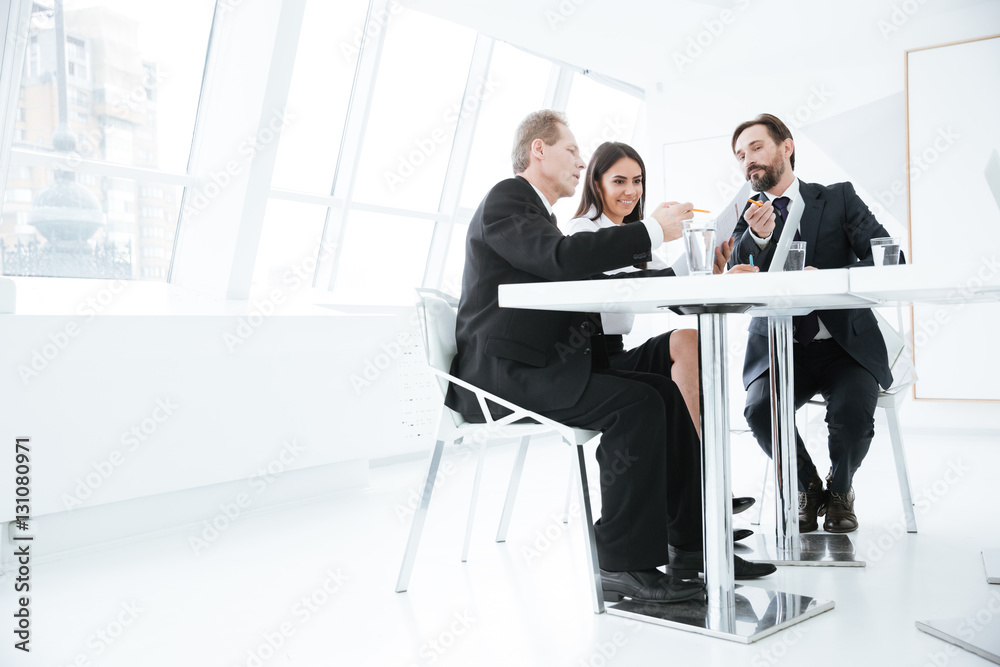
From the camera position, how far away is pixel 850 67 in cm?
485

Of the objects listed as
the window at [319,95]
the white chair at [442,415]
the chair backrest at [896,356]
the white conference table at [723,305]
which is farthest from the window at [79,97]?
A: the chair backrest at [896,356]

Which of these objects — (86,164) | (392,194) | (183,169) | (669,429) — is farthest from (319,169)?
(669,429)

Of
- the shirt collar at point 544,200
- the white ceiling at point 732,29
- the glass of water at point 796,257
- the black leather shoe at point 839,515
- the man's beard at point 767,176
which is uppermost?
the white ceiling at point 732,29

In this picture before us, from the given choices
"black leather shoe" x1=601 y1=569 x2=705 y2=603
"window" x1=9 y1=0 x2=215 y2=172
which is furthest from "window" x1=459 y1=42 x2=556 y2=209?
"black leather shoe" x1=601 y1=569 x2=705 y2=603

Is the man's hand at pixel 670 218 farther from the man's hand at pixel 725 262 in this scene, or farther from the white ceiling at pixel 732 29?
the white ceiling at pixel 732 29

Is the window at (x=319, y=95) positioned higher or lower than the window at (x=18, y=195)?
higher

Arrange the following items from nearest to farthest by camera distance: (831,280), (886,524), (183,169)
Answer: (831,280) → (886,524) → (183,169)

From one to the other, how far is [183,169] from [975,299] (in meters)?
3.30

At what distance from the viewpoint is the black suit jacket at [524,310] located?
1676 mm

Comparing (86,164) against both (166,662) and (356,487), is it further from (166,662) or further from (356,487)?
(166,662)

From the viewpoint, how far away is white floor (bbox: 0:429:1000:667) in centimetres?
152

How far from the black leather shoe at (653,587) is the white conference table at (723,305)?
0.08 feet

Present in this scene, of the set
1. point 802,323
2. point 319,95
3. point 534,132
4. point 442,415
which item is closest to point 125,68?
point 319,95

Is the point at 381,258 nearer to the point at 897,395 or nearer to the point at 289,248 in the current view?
the point at 289,248
